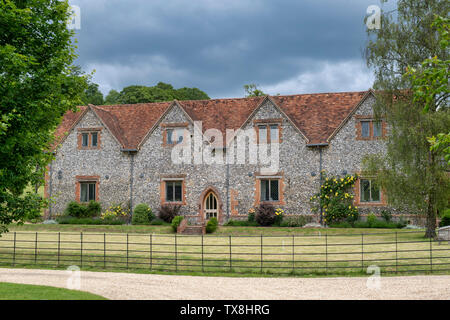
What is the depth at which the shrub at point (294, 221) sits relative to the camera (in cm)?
3200

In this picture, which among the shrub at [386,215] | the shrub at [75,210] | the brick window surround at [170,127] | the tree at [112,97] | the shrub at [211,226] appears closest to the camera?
the shrub at [211,226]

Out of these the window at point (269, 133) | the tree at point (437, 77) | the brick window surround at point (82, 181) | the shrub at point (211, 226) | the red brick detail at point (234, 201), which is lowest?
the shrub at point (211, 226)

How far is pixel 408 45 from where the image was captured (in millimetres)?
24594

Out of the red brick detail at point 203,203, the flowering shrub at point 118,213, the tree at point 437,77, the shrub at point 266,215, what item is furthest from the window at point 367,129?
the tree at point 437,77

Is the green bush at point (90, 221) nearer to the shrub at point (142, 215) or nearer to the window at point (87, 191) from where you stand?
the shrub at point (142, 215)

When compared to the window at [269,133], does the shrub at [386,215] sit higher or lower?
lower

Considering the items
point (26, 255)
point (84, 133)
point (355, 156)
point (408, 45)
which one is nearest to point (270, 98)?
point (355, 156)

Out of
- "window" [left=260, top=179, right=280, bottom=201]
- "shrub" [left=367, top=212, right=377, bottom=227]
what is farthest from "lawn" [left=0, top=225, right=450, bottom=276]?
"window" [left=260, top=179, right=280, bottom=201]

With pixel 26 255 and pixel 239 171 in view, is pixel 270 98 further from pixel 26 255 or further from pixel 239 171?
pixel 26 255

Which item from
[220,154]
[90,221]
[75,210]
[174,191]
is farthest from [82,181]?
[220,154]

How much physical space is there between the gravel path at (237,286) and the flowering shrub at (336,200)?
16297 mm

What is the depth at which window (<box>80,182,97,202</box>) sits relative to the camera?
3666cm
